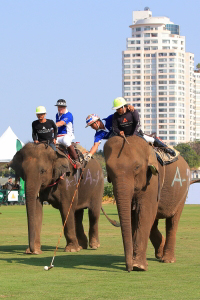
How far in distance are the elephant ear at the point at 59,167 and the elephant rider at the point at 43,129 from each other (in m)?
0.33

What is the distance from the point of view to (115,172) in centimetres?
1188

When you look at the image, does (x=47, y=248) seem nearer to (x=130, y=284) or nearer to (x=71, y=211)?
(x=71, y=211)

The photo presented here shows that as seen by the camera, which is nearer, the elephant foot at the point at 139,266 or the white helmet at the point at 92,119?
the elephant foot at the point at 139,266

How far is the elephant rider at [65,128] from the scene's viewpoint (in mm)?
17297

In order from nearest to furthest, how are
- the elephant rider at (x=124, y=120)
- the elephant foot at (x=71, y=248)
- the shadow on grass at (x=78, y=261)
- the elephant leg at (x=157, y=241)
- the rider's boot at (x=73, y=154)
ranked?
1. the elephant rider at (x=124, y=120)
2. the shadow on grass at (x=78, y=261)
3. the elephant leg at (x=157, y=241)
4. the elephant foot at (x=71, y=248)
5. the rider's boot at (x=73, y=154)

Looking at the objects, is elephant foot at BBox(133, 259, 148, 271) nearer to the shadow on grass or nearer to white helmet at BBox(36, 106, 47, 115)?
the shadow on grass

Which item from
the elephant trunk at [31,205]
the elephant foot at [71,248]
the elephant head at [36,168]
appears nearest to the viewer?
the elephant trunk at [31,205]

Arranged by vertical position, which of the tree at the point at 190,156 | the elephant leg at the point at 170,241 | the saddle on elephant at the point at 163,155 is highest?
the saddle on elephant at the point at 163,155

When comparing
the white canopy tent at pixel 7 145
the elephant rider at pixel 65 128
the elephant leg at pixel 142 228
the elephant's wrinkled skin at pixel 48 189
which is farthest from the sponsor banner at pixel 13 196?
the elephant leg at pixel 142 228

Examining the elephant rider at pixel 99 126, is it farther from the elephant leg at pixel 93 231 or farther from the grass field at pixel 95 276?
the elephant leg at pixel 93 231

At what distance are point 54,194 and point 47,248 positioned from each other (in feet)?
4.84

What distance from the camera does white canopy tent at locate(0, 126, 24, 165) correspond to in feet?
153

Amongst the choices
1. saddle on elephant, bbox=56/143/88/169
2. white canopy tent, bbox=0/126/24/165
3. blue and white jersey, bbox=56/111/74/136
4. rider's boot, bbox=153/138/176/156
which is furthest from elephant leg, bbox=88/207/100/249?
white canopy tent, bbox=0/126/24/165

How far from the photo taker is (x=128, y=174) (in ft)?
39.0
